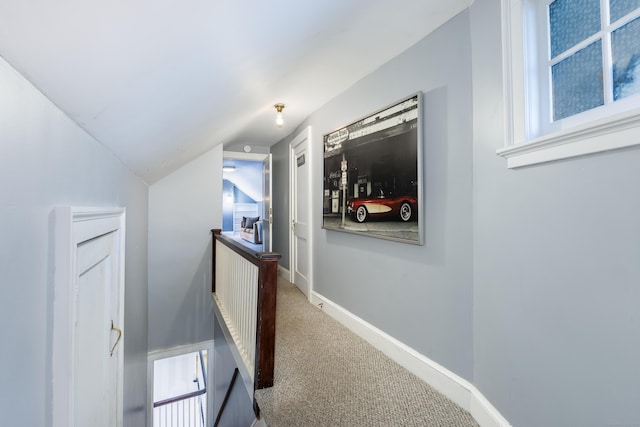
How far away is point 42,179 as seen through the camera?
0.79 meters

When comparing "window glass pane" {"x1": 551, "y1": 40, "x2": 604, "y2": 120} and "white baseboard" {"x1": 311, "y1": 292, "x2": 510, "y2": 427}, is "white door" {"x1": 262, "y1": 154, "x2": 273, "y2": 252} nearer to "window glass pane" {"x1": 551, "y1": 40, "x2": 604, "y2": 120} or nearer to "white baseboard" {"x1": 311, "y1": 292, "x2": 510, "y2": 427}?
"white baseboard" {"x1": 311, "y1": 292, "x2": 510, "y2": 427}

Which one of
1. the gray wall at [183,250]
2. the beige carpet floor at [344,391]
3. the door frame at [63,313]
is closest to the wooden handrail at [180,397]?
the gray wall at [183,250]

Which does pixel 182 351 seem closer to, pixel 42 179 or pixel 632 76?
pixel 42 179

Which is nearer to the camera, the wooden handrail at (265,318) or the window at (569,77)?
the window at (569,77)

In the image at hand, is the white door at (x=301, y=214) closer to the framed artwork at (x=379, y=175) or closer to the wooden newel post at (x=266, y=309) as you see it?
the framed artwork at (x=379, y=175)

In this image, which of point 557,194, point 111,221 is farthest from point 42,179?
point 557,194

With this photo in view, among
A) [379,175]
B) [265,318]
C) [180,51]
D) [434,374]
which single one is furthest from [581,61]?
[265,318]

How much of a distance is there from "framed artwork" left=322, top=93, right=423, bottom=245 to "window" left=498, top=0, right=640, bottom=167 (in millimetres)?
594

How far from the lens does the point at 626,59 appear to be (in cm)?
89

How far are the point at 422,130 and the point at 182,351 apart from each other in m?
3.95

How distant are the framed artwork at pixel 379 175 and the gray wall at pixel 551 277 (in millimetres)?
402

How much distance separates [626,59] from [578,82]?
0.15m

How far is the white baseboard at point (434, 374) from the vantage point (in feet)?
4.40

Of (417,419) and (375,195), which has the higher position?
(375,195)
